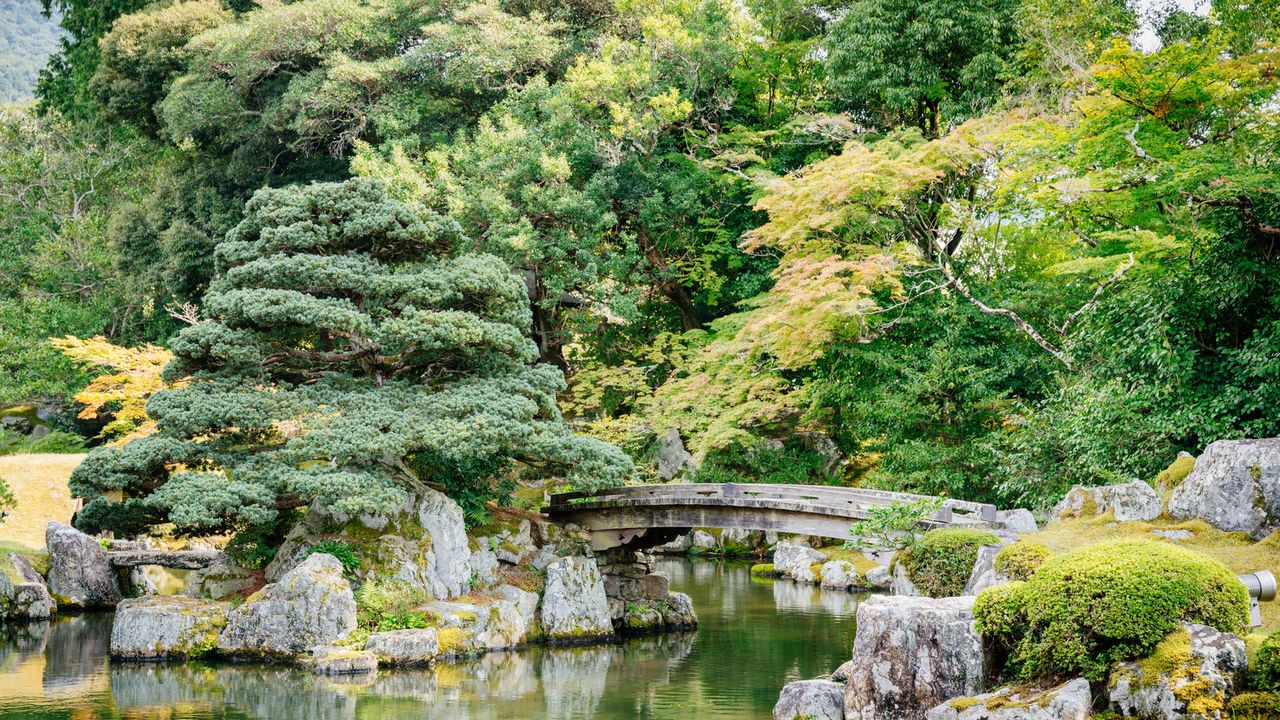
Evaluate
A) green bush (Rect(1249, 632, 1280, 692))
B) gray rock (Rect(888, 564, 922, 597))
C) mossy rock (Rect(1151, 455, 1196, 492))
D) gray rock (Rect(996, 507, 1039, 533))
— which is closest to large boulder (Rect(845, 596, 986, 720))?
green bush (Rect(1249, 632, 1280, 692))

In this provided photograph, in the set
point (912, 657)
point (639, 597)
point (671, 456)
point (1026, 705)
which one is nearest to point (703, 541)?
point (671, 456)

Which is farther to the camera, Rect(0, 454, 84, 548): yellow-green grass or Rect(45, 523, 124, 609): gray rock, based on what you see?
Rect(0, 454, 84, 548): yellow-green grass

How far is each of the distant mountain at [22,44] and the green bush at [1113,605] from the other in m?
101

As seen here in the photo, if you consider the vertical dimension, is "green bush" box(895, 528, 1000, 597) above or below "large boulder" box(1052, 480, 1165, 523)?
below

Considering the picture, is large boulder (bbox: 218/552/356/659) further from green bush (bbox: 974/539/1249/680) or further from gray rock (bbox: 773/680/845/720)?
green bush (bbox: 974/539/1249/680)

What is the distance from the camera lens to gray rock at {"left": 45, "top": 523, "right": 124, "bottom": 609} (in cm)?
2533

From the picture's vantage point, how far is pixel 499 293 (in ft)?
76.4

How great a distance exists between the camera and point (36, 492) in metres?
31.8

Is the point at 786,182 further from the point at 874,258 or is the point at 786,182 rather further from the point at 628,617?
the point at 628,617

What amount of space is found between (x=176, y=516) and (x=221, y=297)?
4.30m

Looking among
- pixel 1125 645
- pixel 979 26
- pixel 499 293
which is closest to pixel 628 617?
pixel 499 293

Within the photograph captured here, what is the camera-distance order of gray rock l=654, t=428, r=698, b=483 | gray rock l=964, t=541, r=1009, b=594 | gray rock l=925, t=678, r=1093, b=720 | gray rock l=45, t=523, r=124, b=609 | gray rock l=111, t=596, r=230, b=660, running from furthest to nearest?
gray rock l=654, t=428, r=698, b=483 → gray rock l=45, t=523, r=124, b=609 → gray rock l=111, t=596, r=230, b=660 → gray rock l=964, t=541, r=1009, b=594 → gray rock l=925, t=678, r=1093, b=720

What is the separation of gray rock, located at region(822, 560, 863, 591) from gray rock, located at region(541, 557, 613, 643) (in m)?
7.86

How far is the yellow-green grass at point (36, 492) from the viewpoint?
3078 cm
